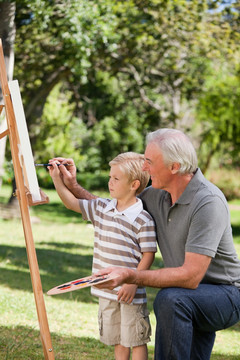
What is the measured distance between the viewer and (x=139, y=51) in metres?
11.6

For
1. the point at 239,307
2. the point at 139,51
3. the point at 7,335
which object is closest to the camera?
the point at 239,307

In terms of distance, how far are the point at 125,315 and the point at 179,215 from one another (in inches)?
24.4

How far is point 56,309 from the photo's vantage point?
17.1 ft

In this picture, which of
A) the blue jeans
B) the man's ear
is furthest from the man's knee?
the man's ear

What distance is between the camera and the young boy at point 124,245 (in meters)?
2.95

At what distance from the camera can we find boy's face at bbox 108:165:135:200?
9.95 ft

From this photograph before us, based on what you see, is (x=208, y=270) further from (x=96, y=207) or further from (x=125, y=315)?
(x=96, y=207)

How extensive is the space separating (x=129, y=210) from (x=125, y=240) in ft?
0.54

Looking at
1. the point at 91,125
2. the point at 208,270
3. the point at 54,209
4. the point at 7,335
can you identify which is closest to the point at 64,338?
the point at 7,335

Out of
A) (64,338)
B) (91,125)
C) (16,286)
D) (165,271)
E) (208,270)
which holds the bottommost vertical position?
(91,125)

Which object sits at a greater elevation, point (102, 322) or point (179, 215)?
point (179, 215)

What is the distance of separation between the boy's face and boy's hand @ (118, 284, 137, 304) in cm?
52

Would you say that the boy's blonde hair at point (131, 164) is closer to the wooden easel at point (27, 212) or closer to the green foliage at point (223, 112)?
the wooden easel at point (27, 212)

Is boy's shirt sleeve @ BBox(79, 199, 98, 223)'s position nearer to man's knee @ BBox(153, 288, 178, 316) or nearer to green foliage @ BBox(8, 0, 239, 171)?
man's knee @ BBox(153, 288, 178, 316)
